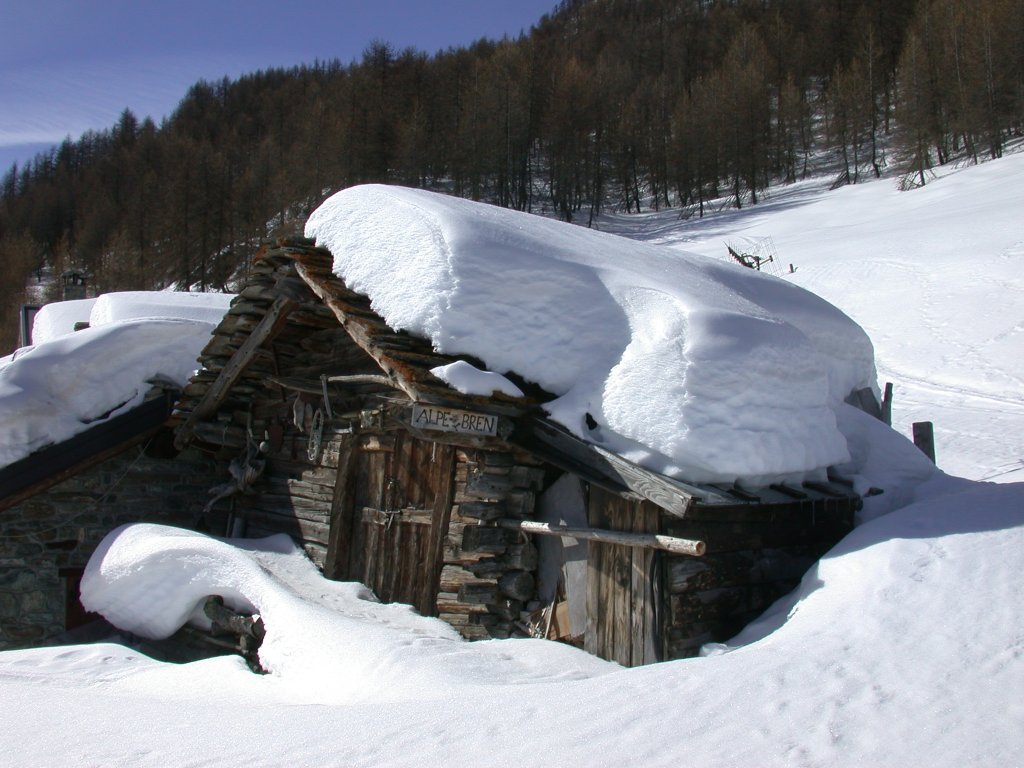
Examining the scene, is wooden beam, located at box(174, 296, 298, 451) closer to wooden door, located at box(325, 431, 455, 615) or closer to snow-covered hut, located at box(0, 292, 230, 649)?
snow-covered hut, located at box(0, 292, 230, 649)

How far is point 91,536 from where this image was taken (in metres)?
9.93

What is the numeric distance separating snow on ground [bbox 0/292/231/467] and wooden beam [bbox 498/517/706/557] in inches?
239

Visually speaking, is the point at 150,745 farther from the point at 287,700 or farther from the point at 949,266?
the point at 949,266

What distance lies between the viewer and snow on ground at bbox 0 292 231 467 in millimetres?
9516

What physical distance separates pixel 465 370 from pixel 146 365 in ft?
21.0

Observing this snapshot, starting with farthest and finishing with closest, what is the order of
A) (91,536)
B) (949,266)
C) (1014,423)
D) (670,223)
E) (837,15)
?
(837,15) → (670,223) → (949,266) → (1014,423) → (91,536)

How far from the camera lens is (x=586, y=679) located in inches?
192

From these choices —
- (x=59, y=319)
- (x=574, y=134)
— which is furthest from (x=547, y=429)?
(x=574, y=134)

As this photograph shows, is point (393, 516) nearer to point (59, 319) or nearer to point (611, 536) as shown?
point (611, 536)

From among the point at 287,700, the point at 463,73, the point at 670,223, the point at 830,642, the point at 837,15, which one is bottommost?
the point at 287,700

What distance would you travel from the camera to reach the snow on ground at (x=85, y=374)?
9516 mm

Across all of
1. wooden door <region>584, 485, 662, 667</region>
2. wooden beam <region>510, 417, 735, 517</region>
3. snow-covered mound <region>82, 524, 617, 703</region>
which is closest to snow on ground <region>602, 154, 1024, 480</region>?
wooden beam <region>510, 417, 735, 517</region>

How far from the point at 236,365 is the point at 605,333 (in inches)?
179

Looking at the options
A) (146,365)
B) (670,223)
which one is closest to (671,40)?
(670,223)
